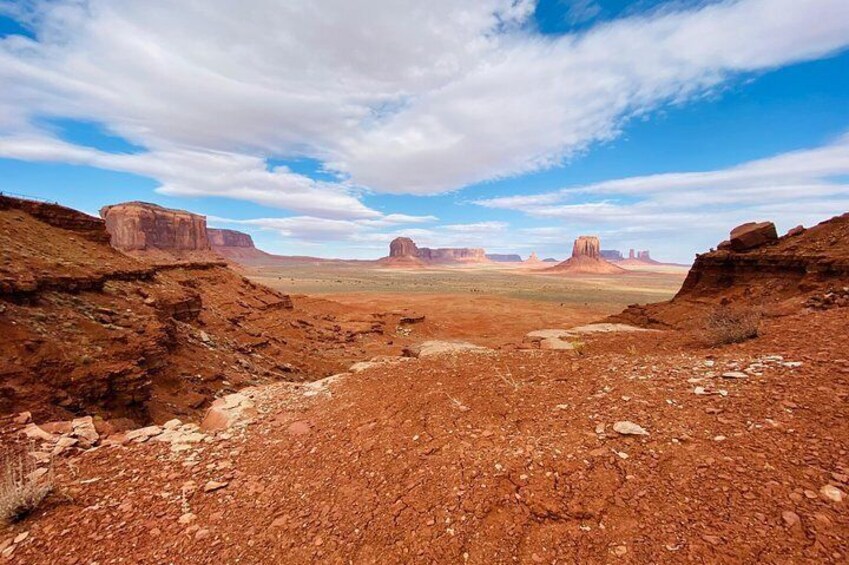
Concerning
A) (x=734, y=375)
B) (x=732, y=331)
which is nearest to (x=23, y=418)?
(x=734, y=375)

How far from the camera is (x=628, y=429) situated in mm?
3902

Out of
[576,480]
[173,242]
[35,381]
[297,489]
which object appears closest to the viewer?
[576,480]

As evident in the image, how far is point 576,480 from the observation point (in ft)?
10.9

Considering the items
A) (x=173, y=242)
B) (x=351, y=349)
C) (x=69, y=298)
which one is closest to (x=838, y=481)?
(x=69, y=298)

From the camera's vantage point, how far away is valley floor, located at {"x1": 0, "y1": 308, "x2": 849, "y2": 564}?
8.99 feet

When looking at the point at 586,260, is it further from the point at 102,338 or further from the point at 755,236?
the point at 102,338

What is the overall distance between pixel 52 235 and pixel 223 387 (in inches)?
281

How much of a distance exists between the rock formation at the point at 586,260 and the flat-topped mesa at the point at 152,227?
127m

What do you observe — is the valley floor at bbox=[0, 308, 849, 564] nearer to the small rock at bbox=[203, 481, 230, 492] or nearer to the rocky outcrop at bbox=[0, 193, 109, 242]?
the small rock at bbox=[203, 481, 230, 492]

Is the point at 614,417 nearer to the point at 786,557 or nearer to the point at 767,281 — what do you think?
the point at 786,557

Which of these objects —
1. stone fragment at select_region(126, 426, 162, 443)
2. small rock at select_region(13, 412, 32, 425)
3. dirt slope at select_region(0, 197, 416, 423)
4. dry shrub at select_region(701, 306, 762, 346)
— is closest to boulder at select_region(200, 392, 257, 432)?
stone fragment at select_region(126, 426, 162, 443)

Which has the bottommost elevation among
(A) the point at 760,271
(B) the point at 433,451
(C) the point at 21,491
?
(C) the point at 21,491

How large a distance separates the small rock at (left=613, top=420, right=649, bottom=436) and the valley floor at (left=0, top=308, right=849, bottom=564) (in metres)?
0.05

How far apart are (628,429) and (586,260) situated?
529 ft
